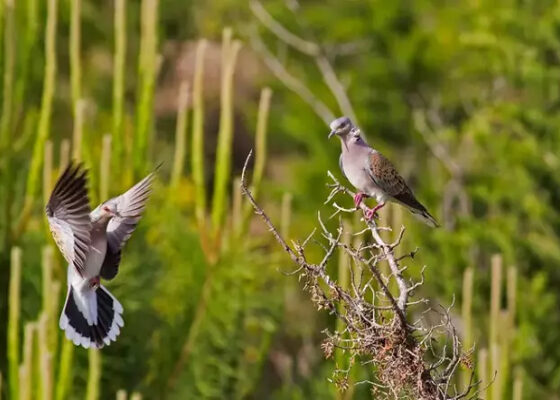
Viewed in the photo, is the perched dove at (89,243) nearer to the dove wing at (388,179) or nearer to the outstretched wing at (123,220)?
the outstretched wing at (123,220)

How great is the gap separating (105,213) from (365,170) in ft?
2.20

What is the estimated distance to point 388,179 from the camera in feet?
10.9

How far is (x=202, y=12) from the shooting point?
15797 mm

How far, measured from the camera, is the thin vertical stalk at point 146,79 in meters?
6.32

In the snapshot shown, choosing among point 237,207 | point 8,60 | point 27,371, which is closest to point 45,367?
point 27,371

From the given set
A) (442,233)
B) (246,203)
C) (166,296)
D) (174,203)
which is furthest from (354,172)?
(442,233)

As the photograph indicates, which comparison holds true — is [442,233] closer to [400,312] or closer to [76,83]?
[76,83]

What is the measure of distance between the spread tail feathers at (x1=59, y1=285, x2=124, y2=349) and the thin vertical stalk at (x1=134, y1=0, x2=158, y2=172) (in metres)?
2.85

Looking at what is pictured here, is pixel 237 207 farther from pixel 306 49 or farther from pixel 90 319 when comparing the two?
pixel 306 49

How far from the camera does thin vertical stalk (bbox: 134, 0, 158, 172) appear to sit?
632 cm

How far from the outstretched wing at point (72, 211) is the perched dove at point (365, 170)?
0.61m

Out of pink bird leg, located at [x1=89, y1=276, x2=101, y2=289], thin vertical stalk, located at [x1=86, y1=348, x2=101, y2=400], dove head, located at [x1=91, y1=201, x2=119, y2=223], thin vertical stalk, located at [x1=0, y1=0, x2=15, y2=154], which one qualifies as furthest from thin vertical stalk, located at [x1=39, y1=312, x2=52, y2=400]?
thin vertical stalk, located at [x1=0, y1=0, x2=15, y2=154]

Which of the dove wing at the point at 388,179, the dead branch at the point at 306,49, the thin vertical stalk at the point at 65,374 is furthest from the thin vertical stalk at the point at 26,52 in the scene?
the dead branch at the point at 306,49

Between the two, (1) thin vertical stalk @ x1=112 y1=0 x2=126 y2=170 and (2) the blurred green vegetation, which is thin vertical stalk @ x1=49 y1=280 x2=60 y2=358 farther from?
(1) thin vertical stalk @ x1=112 y1=0 x2=126 y2=170
